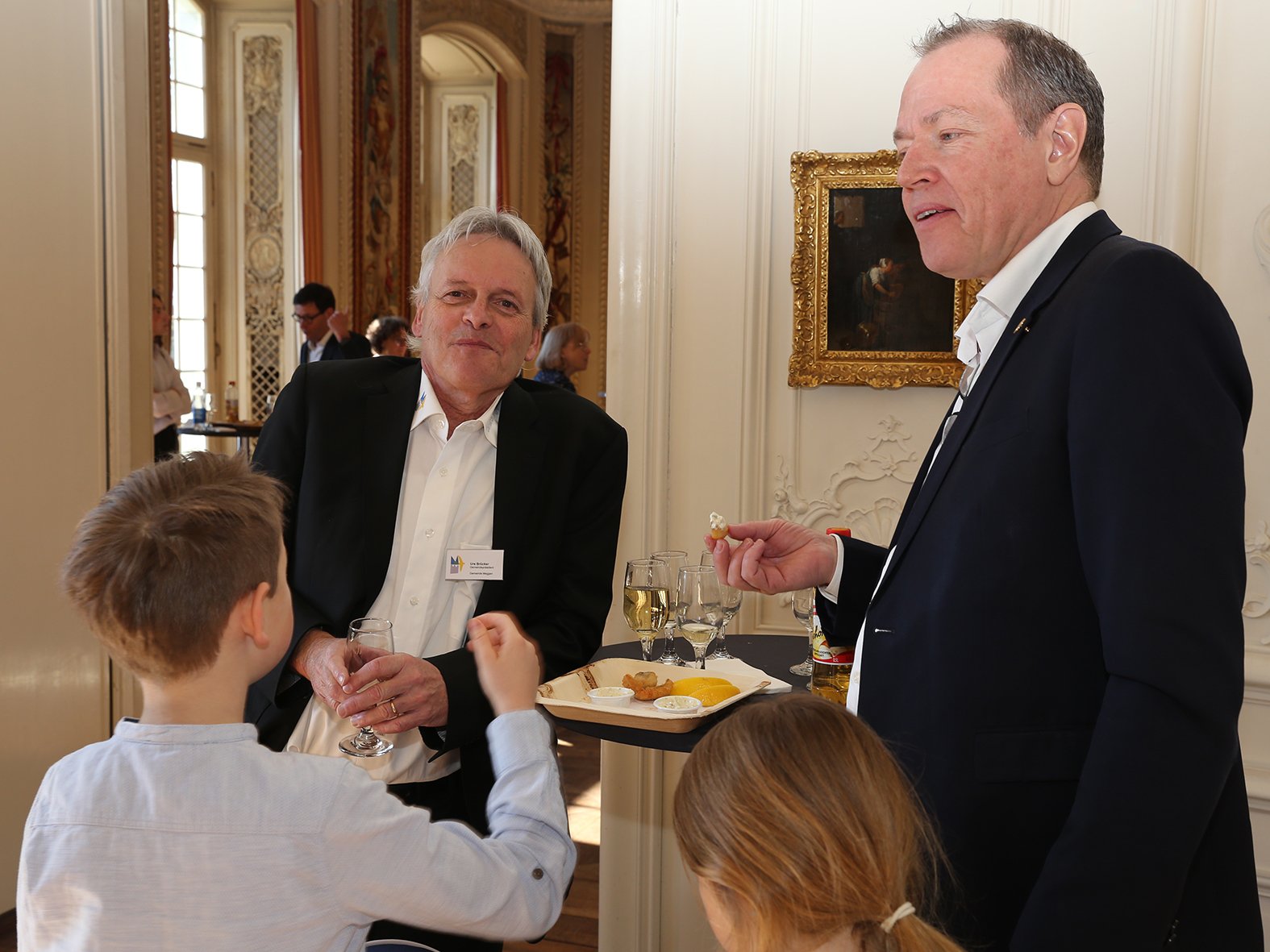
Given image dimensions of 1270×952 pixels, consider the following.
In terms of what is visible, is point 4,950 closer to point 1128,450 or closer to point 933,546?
point 933,546

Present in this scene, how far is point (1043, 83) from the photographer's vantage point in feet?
4.75

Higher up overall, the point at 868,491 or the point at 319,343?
the point at 319,343

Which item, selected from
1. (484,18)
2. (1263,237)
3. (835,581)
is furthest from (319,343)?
(835,581)

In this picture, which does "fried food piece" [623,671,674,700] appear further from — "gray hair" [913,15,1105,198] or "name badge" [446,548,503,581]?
"gray hair" [913,15,1105,198]

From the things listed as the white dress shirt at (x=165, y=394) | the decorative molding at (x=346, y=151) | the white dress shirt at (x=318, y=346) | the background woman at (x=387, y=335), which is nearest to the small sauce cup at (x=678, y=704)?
the white dress shirt at (x=165, y=394)

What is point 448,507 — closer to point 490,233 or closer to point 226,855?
point 490,233

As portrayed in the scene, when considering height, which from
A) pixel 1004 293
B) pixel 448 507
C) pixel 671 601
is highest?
pixel 1004 293

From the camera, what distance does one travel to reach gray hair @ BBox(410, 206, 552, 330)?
2205mm

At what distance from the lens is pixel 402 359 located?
7.76ft

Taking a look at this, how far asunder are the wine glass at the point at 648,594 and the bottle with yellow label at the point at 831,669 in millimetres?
351

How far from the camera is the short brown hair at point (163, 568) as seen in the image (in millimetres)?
1277

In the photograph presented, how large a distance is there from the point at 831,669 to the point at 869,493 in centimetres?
129

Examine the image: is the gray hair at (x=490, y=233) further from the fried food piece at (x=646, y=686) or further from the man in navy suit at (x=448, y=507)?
the fried food piece at (x=646, y=686)

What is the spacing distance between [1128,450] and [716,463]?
7.30ft
